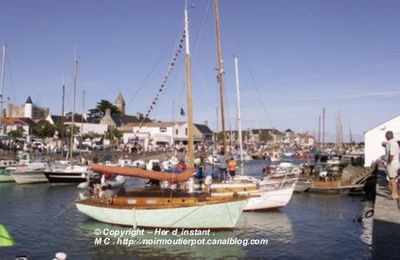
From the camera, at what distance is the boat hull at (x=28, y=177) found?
43031mm

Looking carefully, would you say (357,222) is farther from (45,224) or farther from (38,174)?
(38,174)

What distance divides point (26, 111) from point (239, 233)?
14780 centimetres

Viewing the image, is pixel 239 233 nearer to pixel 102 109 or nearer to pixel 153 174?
pixel 153 174

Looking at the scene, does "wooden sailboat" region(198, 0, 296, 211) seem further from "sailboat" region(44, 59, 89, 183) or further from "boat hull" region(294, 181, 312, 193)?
"sailboat" region(44, 59, 89, 183)

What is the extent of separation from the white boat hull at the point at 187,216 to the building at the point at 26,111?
444 feet

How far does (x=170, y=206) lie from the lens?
20.4 meters

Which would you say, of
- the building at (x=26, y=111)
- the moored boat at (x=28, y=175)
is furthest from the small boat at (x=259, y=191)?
the building at (x=26, y=111)

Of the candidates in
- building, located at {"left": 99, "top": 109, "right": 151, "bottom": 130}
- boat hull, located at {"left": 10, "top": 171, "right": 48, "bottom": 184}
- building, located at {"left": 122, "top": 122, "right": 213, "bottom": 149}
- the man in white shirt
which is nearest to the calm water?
the man in white shirt

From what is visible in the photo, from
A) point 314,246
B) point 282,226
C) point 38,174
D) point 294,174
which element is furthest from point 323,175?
point 38,174

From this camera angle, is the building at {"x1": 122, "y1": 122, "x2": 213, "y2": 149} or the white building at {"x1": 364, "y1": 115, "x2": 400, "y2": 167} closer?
the white building at {"x1": 364, "y1": 115, "x2": 400, "y2": 167}

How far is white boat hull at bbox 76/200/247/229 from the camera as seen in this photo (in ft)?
66.7

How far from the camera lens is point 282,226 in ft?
77.8

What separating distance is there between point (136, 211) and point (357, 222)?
12874 millimetres

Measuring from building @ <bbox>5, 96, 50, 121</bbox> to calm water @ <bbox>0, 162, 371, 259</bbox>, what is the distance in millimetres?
128563
